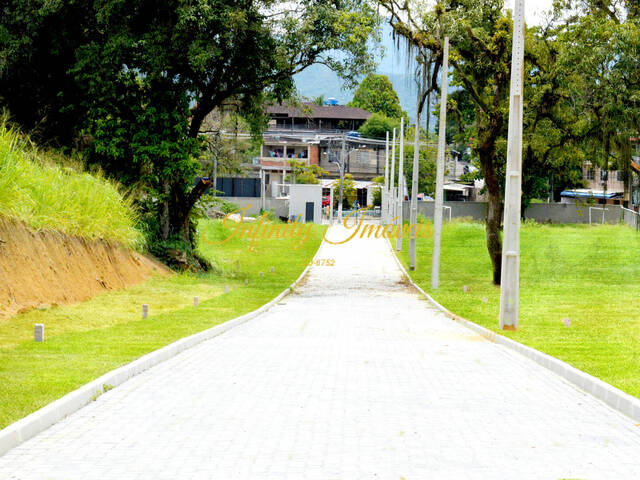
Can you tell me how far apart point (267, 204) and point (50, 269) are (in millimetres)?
58165

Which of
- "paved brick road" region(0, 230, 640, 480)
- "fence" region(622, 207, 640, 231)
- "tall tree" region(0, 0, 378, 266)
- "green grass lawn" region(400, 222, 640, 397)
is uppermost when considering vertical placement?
"tall tree" region(0, 0, 378, 266)

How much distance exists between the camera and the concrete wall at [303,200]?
237 ft

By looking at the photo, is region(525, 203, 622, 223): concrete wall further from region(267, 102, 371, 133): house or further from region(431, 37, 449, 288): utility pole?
region(431, 37, 449, 288): utility pole

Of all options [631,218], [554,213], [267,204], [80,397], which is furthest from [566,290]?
[267,204]

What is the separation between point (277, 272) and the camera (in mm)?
36812

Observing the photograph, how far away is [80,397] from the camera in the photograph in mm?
8500

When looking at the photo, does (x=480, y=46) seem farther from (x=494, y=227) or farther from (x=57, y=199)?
(x=57, y=199)

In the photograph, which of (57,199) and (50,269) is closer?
(50,269)

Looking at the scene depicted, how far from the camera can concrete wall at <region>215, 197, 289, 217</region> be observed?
7569 cm

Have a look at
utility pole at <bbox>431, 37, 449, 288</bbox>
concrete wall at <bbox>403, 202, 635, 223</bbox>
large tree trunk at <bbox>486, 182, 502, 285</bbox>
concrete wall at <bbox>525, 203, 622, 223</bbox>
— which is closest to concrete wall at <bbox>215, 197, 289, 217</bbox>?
concrete wall at <bbox>403, 202, 635, 223</bbox>

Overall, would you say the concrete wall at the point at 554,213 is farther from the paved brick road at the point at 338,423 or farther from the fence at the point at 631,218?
the paved brick road at the point at 338,423

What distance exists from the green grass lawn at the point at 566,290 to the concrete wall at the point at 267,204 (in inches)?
844

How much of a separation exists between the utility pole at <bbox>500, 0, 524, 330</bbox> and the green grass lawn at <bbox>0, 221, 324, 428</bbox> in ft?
19.4

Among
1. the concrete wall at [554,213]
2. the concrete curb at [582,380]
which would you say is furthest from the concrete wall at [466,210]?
the concrete curb at [582,380]
